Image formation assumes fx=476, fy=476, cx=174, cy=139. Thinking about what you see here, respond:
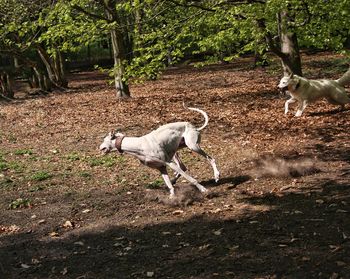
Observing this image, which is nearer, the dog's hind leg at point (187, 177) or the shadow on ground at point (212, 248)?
the shadow on ground at point (212, 248)

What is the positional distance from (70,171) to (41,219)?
270 cm

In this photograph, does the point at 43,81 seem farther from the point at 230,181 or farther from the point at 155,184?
the point at 230,181

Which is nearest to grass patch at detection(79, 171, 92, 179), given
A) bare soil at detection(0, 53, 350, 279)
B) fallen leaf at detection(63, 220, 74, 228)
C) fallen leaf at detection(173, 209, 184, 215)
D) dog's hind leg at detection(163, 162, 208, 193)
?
bare soil at detection(0, 53, 350, 279)

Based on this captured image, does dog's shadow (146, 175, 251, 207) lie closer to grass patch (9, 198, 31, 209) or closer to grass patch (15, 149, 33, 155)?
grass patch (9, 198, 31, 209)

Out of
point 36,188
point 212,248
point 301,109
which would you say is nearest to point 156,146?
point 212,248

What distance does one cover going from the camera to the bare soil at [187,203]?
20.0 feet

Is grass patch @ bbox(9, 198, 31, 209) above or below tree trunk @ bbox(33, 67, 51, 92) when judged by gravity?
below

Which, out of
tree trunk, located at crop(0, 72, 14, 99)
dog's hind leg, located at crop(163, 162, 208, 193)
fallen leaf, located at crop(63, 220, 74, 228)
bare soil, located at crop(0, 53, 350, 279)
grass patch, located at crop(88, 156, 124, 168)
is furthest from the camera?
tree trunk, located at crop(0, 72, 14, 99)

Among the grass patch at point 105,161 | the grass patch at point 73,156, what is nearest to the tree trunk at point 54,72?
the grass patch at point 73,156

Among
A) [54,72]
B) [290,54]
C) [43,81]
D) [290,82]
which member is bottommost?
[290,82]

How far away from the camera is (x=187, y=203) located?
8141 mm

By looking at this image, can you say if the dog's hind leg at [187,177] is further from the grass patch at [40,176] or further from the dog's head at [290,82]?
the dog's head at [290,82]

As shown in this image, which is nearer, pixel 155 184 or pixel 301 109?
pixel 155 184

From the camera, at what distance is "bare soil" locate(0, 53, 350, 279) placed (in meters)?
6.09
